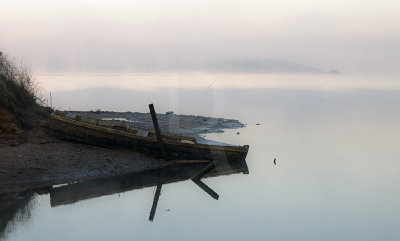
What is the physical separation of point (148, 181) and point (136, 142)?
2431 millimetres

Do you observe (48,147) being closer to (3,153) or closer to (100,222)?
(3,153)

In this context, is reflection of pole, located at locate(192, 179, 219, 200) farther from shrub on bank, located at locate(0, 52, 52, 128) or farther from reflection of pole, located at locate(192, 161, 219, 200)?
shrub on bank, located at locate(0, 52, 52, 128)

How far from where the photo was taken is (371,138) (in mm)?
36656

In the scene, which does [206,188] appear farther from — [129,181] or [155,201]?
[129,181]

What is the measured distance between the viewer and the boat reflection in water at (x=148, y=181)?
63.0 feet

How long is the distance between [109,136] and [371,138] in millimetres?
20801

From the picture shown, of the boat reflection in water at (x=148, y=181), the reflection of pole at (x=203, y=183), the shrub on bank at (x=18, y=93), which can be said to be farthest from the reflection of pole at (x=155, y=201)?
the shrub on bank at (x=18, y=93)

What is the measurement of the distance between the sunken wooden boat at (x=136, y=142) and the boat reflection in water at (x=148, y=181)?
492 mm

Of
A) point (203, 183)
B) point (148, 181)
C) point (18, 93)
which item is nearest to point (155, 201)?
point (148, 181)

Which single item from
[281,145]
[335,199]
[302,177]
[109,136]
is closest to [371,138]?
[281,145]

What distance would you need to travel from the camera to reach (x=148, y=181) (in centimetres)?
2139

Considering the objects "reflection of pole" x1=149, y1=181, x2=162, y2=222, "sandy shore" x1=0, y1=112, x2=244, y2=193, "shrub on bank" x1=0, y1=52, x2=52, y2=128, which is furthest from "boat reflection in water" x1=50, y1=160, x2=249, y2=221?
"shrub on bank" x1=0, y1=52, x2=52, y2=128

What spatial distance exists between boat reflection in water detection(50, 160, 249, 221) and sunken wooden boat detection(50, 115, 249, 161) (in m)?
0.49

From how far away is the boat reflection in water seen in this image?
19.2 m
